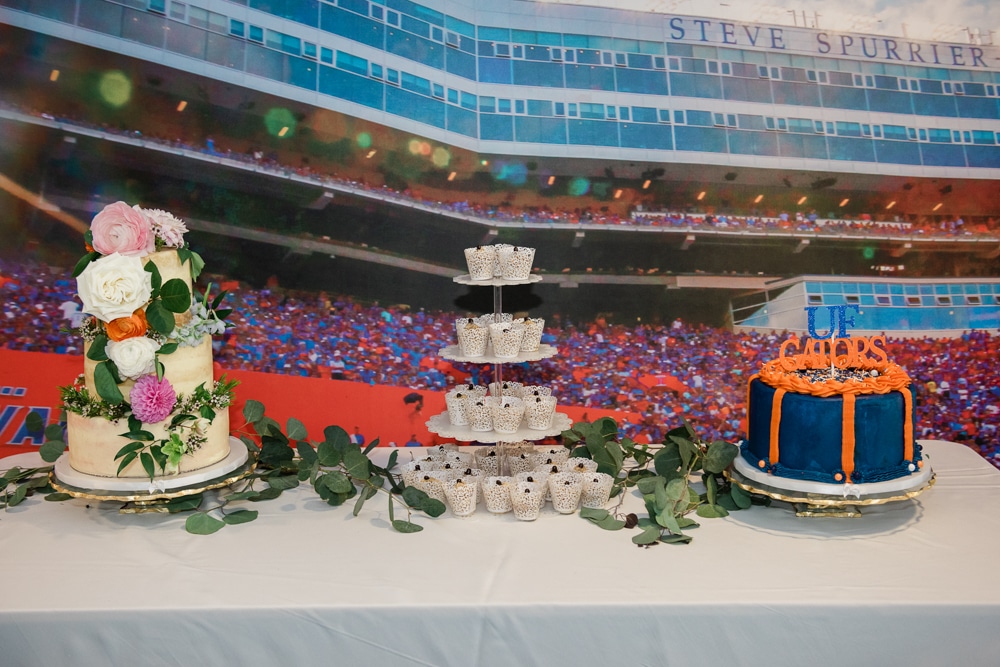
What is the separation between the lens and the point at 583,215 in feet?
11.4

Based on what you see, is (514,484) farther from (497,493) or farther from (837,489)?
(837,489)

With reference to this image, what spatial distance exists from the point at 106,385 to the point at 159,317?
0.27m

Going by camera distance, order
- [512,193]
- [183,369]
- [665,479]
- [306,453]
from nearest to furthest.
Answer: [183,369] < [665,479] < [306,453] < [512,193]

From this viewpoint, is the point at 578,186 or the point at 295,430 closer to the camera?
the point at 295,430

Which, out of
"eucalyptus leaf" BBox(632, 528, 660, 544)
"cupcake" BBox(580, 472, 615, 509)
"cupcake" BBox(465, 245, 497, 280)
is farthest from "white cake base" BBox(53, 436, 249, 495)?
"eucalyptus leaf" BBox(632, 528, 660, 544)

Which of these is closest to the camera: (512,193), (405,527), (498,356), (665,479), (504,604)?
(504,604)

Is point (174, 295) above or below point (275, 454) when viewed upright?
above

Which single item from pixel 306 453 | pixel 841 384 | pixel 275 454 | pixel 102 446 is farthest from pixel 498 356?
pixel 102 446

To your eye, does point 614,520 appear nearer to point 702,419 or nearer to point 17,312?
point 702,419

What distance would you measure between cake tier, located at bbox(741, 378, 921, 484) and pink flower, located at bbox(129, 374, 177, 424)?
1.95 meters

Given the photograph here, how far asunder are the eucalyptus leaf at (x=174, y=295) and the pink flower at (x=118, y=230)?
0.47 feet

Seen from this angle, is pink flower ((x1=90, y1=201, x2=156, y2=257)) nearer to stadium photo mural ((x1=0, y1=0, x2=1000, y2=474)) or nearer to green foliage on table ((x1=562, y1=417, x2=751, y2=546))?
stadium photo mural ((x1=0, y1=0, x2=1000, y2=474))

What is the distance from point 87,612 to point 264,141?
2157 millimetres

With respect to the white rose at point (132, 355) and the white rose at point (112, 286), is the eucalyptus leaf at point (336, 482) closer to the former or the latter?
the white rose at point (132, 355)
